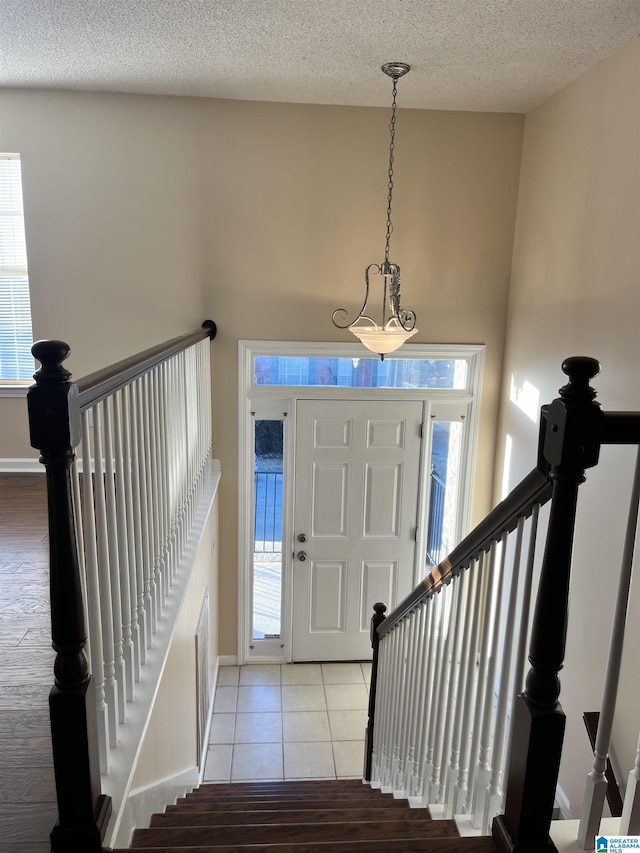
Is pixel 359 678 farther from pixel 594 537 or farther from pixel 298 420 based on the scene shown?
pixel 594 537

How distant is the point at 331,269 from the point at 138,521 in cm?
294

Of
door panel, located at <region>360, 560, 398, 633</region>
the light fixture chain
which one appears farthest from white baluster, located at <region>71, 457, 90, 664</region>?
door panel, located at <region>360, 560, 398, 633</region>

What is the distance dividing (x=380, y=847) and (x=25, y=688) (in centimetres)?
129

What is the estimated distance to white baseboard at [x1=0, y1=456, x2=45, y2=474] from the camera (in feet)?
14.9

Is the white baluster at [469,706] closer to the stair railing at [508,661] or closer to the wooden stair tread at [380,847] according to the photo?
the stair railing at [508,661]

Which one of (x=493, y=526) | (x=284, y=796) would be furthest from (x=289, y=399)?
(x=493, y=526)

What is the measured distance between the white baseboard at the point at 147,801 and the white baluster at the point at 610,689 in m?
1.09

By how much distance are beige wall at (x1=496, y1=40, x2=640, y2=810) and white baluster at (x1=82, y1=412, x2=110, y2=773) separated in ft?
7.56

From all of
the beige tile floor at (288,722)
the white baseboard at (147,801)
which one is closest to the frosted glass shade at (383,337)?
the white baseboard at (147,801)

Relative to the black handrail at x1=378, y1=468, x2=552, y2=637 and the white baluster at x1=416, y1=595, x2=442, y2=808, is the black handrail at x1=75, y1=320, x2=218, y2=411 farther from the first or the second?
the white baluster at x1=416, y1=595, x2=442, y2=808

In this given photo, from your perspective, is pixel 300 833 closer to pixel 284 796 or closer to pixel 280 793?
pixel 284 796

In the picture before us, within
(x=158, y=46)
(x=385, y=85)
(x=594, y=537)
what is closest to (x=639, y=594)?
(x=594, y=537)

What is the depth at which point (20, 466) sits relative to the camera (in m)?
4.59

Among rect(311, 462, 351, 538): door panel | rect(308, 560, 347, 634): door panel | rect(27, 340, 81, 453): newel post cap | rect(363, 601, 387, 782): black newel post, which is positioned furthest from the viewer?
rect(308, 560, 347, 634): door panel
